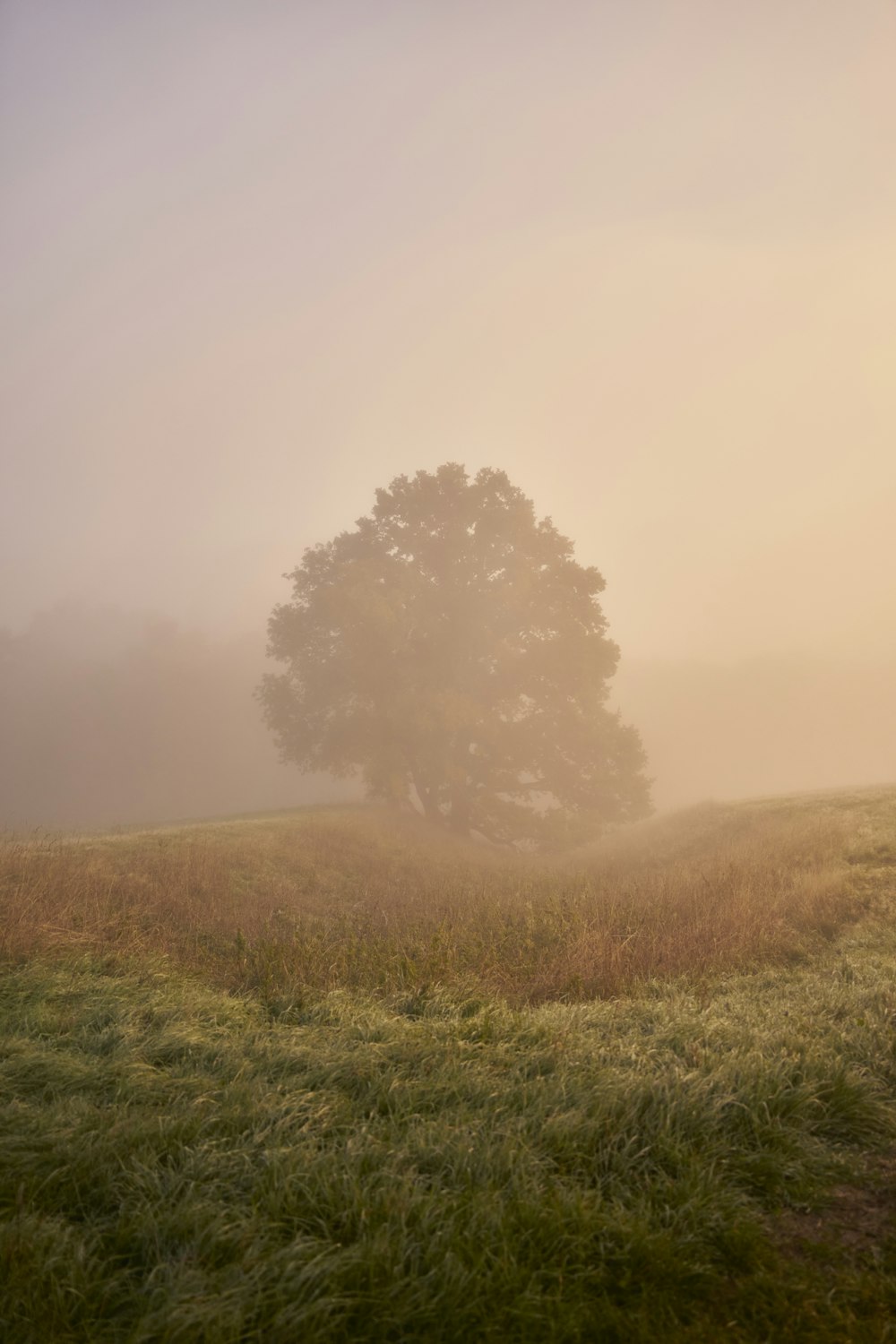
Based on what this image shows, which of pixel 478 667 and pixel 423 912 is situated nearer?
pixel 423 912

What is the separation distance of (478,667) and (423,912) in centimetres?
1838

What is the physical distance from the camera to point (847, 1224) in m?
3.22

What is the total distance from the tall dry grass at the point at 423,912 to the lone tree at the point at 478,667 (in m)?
10.8

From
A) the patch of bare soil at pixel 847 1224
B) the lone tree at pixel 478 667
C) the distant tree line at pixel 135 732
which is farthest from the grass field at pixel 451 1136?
the distant tree line at pixel 135 732

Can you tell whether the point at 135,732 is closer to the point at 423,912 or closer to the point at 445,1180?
the point at 423,912

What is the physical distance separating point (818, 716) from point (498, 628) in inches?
2504

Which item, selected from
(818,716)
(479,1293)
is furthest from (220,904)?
(818,716)

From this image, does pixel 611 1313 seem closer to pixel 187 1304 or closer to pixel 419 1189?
pixel 419 1189

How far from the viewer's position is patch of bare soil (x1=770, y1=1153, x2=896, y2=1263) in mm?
3027

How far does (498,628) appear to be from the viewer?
94.8 ft

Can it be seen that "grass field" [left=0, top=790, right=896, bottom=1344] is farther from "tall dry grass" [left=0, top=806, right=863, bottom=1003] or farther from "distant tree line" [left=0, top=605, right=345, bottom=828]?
"distant tree line" [left=0, top=605, right=345, bottom=828]

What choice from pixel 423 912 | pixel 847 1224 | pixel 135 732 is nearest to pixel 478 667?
pixel 423 912

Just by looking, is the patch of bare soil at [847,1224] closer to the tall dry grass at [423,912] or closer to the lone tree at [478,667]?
the tall dry grass at [423,912]

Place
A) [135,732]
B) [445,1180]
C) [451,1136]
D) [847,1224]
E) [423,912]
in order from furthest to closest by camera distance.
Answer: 1. [135,732]
2. [423,912]
3. [451,1136]
4. [445,1180]
5. [847,1224]
